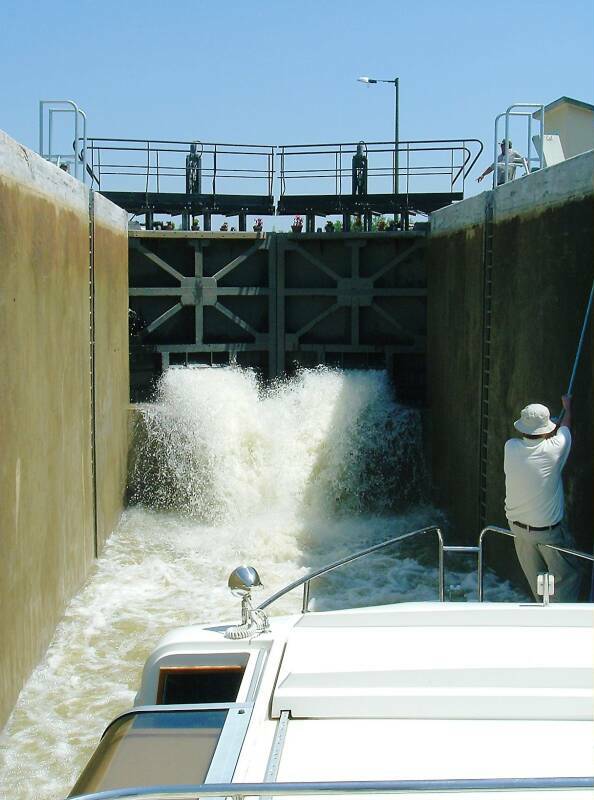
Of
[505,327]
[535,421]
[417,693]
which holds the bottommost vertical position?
[417,693]

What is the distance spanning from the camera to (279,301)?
12812 millimetres

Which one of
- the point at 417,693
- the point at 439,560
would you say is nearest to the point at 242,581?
the point at 417,693

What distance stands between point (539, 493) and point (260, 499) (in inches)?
222

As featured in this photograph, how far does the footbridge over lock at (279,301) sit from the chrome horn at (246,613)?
9.12 meters

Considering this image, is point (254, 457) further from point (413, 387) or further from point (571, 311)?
point (571, 311)

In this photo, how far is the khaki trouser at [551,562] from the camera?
20.4 feet

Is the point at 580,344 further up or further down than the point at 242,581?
further up

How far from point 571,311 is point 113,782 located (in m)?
5.83

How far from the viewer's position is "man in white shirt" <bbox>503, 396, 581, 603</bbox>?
612 centimetres

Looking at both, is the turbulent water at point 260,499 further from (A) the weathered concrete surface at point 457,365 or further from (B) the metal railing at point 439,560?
(B) the metal railing at point 439,560

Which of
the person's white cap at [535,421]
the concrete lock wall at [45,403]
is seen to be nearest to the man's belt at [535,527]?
the person's white cap at [535,421]

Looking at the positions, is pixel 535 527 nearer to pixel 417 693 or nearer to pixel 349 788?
pixel 417 693

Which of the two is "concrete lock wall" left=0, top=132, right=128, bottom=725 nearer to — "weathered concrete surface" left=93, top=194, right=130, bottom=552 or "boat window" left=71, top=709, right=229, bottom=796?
"weathered concrete surface" left=93, top=194, right=130, bottom=552

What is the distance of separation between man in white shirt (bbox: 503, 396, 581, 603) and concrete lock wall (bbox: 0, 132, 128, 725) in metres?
3.34
